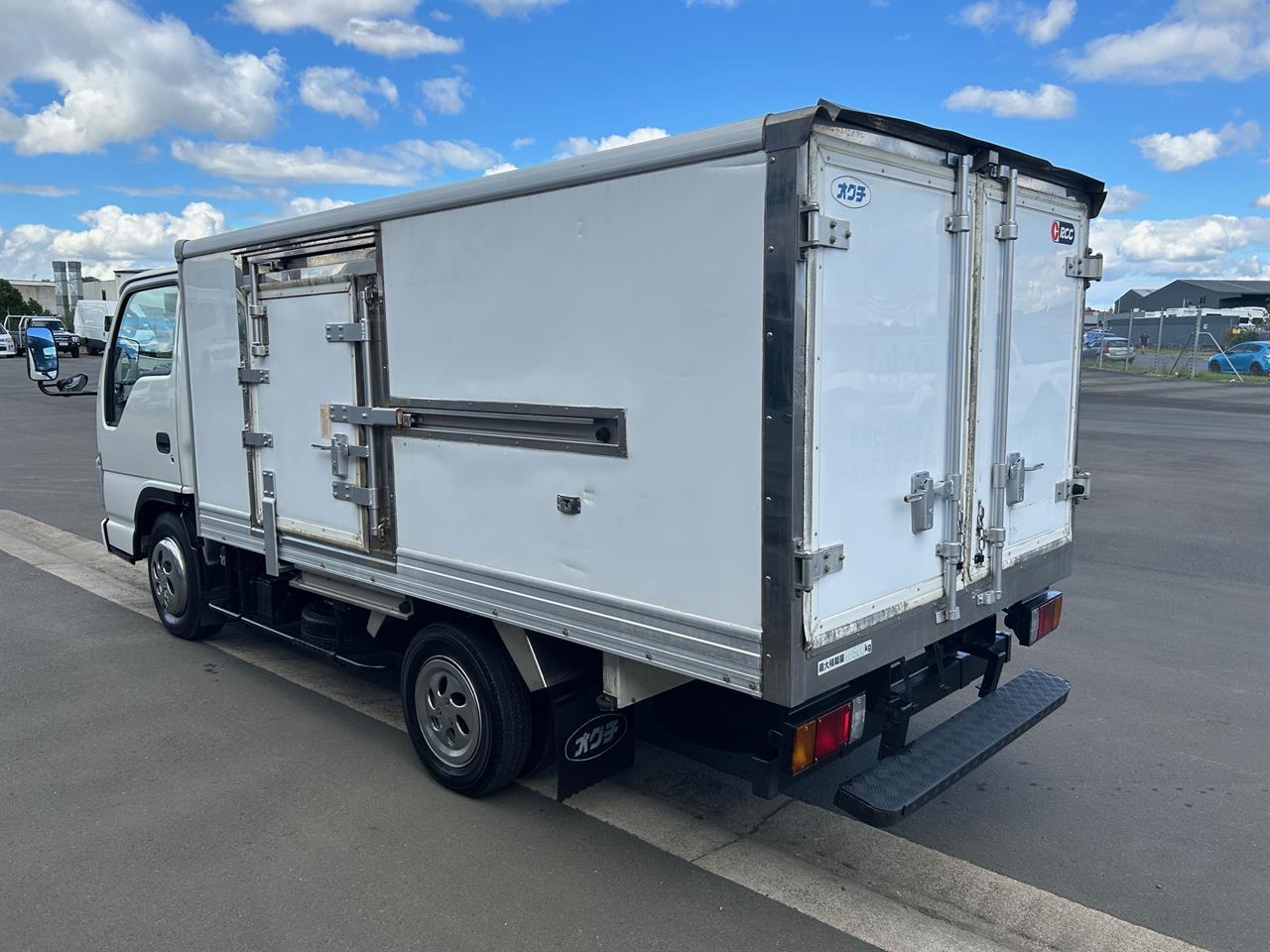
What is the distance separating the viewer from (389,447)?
438 cm

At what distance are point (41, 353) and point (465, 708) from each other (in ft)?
18.1

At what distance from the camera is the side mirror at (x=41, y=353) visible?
739 centimetres

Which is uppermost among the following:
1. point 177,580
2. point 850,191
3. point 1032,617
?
point 850,191

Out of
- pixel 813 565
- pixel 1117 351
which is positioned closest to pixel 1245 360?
pixel 1117 351

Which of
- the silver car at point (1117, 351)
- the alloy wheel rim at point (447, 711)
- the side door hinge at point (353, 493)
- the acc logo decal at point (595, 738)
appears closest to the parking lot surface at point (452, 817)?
the alloy wheel rim at point (447, 711)

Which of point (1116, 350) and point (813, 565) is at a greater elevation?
point (1116, 350)

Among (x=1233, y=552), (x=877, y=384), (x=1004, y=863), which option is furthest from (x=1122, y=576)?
(x=877, y=384)

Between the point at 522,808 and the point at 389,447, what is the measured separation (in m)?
1.69

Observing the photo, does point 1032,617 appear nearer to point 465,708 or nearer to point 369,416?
point 465,708

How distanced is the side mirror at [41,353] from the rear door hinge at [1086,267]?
6972 millimetres

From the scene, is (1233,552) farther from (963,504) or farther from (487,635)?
(487,635)

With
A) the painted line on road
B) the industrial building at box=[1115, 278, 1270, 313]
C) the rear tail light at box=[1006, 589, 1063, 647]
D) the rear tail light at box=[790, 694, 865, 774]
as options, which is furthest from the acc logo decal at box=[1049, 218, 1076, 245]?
the industrial building at box=[1115, 278, 1270, 313]

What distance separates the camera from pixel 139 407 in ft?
21.0

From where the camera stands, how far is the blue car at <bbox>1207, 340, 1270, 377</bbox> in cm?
3122
